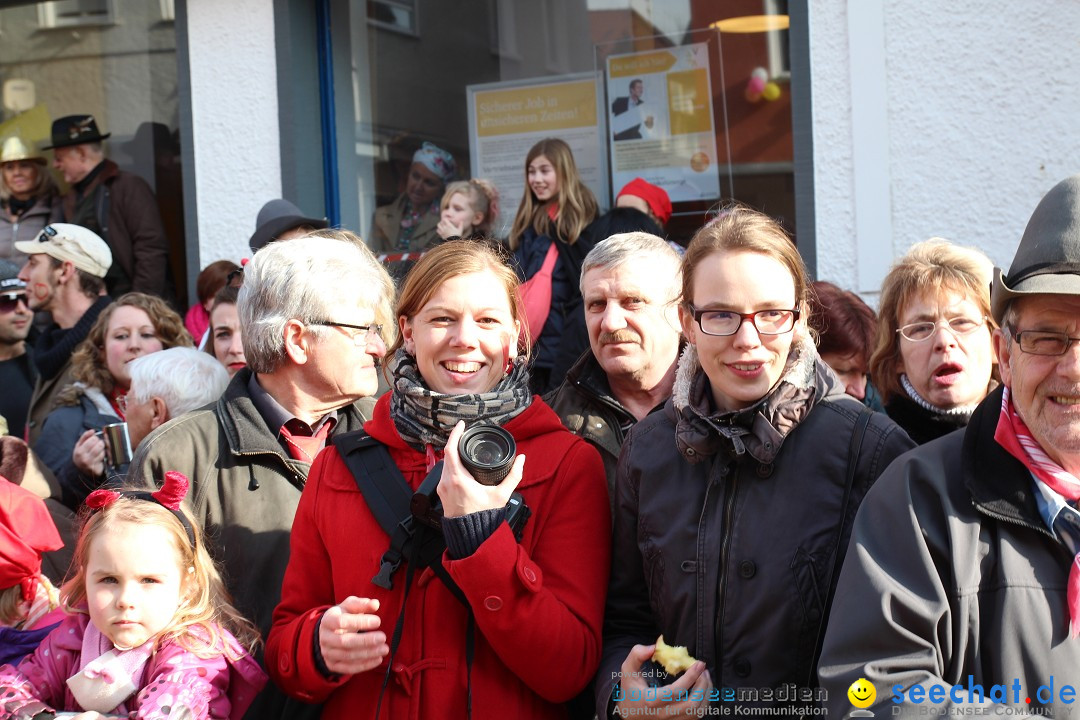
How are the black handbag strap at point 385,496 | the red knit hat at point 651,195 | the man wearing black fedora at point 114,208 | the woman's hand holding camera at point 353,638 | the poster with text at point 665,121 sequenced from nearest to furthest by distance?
the woman's hand holding camera at point 353,638 < the black handbag strap at point 385,496 < the red knit hat at point 651,195 < the poster with text at point 665,121 < the man wearing black fedora at point 114,208

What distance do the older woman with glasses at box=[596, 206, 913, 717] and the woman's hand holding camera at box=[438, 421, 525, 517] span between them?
0.35 metres

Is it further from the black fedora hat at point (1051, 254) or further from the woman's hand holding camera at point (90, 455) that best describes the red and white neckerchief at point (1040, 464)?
the woman's hand holding camera at point (90, 455)

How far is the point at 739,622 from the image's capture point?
7.91 ft

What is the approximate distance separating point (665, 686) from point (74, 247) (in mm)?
4691

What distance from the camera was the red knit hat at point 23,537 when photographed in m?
3.17

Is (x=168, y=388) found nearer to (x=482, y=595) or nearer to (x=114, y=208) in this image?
(x=482, y=595)

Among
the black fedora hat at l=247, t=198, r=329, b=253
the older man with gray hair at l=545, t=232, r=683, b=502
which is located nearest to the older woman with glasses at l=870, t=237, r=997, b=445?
the older man with gray hair at l=545, t=232, r=683, b=502

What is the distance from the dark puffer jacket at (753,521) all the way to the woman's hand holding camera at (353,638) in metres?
0.51

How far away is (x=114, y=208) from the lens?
6.80 meters

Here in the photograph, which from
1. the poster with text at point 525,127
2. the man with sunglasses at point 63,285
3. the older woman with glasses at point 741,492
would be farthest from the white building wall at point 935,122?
the man with sunglasses at point 63,285

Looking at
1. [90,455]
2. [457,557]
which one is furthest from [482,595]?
[90,455]

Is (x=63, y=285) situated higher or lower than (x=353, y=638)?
higher

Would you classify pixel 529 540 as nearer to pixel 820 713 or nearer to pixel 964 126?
pixel 820 713

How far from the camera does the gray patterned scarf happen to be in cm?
270
